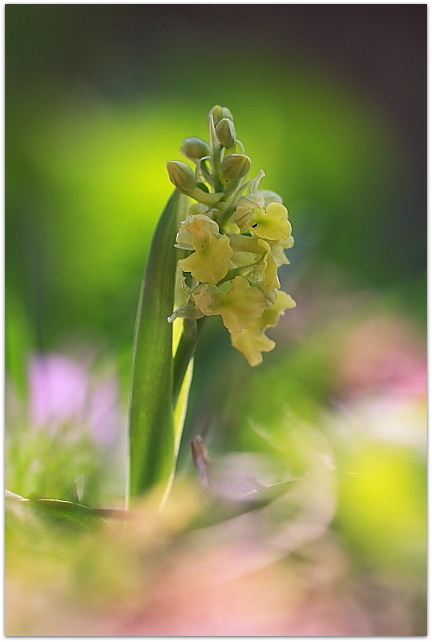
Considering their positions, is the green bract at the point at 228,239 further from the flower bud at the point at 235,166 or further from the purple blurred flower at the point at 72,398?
the purple blurred flower at the point at 72,398

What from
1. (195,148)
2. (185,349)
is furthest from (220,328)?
(195,148)

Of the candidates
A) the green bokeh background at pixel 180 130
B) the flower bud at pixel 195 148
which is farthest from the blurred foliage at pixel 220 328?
the flower bud at pixel 195 148

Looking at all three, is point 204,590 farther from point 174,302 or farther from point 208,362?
point 174,302

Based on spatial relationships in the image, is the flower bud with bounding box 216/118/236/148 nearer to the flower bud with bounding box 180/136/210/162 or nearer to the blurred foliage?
the flower bud with bounding box 180/136/210/162

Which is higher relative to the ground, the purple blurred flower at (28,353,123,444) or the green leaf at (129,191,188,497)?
the green leaf at (129,191,188,497)

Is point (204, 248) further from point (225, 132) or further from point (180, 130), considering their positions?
point (180, 130)

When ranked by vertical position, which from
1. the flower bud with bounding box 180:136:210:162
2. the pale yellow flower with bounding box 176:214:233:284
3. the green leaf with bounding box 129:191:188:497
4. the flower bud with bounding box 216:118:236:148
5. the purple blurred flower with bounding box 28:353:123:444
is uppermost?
the flower bud with bounding box 216:118:236:148

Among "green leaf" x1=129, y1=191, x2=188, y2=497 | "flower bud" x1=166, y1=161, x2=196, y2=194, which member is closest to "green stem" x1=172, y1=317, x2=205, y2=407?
"green leaf" x1=129, y1=191, x2=188, y2=497
